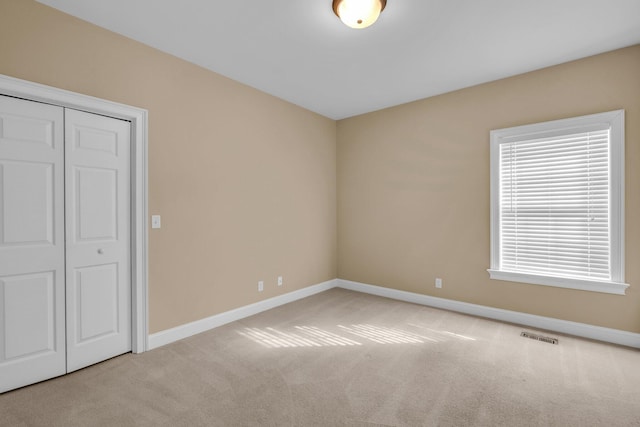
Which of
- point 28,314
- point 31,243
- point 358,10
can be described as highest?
point 358,10

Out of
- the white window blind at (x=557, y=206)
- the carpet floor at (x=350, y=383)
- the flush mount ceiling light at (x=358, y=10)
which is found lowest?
the carpet floor at (x=350, y=383)

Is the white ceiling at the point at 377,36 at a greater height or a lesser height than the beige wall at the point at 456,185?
greater

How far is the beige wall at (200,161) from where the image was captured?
94.3 inches

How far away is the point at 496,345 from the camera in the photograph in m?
2.96

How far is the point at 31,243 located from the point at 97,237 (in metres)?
0.42

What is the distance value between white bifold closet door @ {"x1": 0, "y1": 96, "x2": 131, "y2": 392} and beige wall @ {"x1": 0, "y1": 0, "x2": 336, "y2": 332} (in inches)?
10.2

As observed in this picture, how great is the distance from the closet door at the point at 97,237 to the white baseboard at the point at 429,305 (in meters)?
0.44

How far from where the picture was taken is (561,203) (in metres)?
3.27

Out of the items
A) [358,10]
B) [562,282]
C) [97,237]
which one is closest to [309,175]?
[358,10]

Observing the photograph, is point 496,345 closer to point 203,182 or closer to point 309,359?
point 309,359

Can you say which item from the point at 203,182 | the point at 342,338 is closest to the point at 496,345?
the point at 342,338

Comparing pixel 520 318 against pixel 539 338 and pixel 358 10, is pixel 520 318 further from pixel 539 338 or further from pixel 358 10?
pixel 358 10

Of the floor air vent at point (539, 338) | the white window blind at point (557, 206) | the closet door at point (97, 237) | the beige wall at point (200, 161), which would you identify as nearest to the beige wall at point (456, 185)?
the white window blind at point (557, 206)

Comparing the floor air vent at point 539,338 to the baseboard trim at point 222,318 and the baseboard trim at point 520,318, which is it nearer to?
the baseboard trim at point 520,318
